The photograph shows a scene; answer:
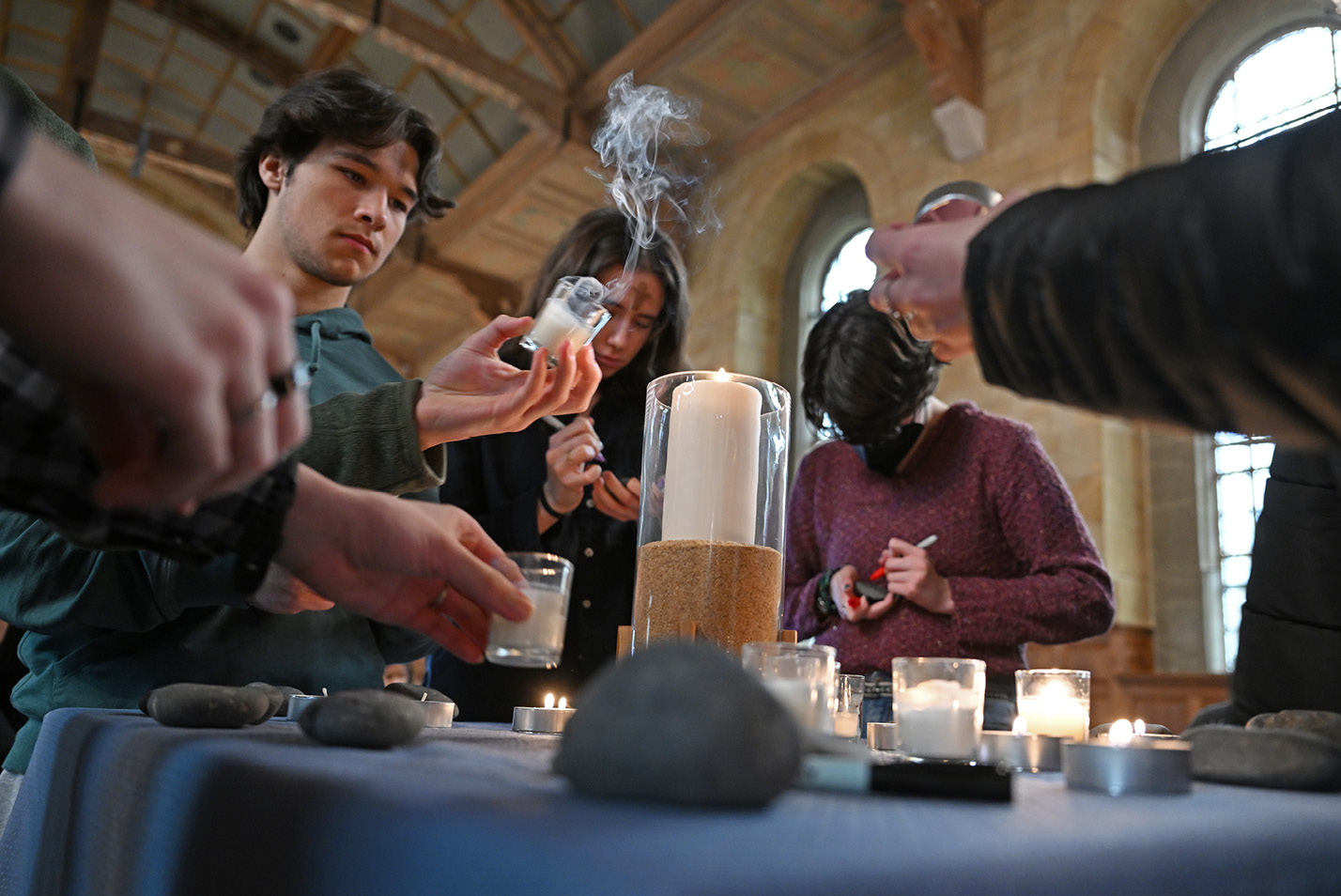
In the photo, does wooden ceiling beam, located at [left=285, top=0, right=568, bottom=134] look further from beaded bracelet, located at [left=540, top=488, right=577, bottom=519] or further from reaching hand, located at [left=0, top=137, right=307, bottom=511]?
reaching hand, located at [left=0, top=137, right=307, bottom=511]

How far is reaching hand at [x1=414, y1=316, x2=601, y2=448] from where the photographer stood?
1.28 m

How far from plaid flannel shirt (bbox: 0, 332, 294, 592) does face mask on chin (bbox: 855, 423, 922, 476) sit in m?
1.51

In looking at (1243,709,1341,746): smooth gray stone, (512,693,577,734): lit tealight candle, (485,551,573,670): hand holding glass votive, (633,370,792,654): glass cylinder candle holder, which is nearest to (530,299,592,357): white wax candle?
(633,370,792,654): glass cylinder candle holder

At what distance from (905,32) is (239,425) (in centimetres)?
696

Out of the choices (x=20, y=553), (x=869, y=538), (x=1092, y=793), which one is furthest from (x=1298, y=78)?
(x=20, y=553)

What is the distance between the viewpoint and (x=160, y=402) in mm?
474

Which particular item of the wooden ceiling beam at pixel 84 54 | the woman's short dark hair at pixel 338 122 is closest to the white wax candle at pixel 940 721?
the woman's short dark hair at pixel 338 122

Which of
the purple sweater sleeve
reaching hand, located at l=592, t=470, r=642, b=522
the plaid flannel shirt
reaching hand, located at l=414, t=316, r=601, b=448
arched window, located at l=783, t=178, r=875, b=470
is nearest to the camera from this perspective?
the plaid flannel shirt

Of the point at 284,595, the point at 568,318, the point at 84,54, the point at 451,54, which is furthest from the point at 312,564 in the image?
the point at 84,54

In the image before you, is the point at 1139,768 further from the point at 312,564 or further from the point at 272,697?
the point at 272,697

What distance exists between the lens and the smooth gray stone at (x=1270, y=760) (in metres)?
0.78

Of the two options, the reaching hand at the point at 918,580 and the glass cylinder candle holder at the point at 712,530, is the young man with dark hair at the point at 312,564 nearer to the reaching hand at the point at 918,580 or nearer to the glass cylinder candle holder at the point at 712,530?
the glass cylinder candle holder at the point at 712,530

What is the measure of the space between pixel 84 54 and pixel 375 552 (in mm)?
10592

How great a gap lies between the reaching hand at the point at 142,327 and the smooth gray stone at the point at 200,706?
44 cm
